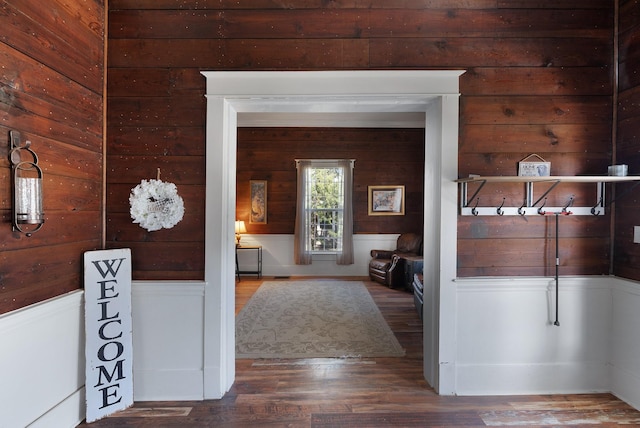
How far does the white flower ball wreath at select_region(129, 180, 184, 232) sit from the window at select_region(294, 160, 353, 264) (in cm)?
424

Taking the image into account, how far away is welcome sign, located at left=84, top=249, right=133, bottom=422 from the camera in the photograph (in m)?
1.96

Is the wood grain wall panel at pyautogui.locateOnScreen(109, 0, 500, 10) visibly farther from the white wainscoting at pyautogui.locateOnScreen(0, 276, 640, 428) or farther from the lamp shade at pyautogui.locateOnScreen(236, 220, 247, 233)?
the lamp shade at pyautogui.locateOnScreen(236, 220, 247, 233)

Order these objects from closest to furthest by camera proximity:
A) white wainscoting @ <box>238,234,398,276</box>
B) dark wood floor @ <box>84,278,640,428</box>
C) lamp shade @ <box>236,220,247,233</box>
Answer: dark wood floor @ <box>84,278,640,428</box> < lamp shade @ <box>236,220,247,233</box> < white wainscoting @ <box>238,234,398,276</box>

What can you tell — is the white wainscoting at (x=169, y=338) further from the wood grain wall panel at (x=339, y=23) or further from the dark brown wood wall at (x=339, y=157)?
the dark brown wood wall at (x=339, y=157)

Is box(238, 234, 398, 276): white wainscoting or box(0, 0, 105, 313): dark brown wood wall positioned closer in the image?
box(0, 0, 105, 313): dark brown wood wall

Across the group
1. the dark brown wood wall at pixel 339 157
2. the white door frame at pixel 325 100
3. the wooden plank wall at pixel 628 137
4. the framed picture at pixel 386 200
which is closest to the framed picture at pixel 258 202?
the dark brown wood wall at pixel 339 157

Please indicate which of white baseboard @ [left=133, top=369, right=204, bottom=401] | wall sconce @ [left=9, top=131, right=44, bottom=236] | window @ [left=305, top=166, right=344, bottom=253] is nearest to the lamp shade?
window @ [left=305, top=166, right=344, bottom=253]

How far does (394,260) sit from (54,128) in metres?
4.84

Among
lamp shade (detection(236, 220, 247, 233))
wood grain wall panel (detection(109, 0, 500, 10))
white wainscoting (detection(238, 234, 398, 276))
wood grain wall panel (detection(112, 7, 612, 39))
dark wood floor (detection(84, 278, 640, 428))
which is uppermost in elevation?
wood grain wall panel (detection(109, 0, 500, 10))

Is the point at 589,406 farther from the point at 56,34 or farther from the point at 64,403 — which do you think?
the point at 56,34

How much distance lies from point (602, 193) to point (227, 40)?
2.86 meters

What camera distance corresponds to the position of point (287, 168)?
21.3ft

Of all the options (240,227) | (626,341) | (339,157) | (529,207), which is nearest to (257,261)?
(240,227)

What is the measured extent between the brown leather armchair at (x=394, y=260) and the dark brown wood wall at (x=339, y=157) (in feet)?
1.52
